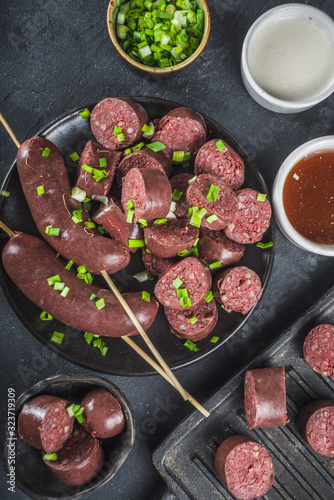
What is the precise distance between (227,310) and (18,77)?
215 cm

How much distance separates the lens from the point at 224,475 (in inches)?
116

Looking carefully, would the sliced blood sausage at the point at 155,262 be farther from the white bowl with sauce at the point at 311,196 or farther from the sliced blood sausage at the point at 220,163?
the white bowl with sauce at the point at 311,196

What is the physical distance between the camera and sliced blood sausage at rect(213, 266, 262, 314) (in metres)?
2.95

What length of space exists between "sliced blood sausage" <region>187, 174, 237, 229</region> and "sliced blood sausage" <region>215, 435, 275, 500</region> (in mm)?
1391

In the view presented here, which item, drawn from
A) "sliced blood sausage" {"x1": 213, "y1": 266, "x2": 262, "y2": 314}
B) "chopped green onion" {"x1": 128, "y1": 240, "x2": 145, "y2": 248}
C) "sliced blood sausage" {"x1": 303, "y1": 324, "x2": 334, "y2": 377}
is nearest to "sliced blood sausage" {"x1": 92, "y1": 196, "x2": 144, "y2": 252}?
"chopped green onion" {"x1": 128, "y1": 240, "x2": 145, "y2": 248}

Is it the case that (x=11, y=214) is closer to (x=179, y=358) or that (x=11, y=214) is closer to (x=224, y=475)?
(x=179, y=358)

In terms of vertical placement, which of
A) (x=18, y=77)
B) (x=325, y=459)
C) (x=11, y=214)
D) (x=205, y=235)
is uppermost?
(x=18, y=77)

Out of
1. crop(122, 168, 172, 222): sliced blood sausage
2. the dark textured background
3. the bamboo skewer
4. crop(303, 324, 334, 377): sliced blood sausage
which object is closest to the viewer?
crop(122, 168, 172, 222): sliced blood sausage

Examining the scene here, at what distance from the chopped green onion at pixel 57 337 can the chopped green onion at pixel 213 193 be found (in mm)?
1223

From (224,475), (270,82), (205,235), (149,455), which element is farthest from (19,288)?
(270,82)

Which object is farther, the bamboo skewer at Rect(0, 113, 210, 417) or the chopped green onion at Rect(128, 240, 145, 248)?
the chopped green onion at Rect(128, 240, 145, 248)

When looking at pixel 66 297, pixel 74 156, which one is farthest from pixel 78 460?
pixel 74 156

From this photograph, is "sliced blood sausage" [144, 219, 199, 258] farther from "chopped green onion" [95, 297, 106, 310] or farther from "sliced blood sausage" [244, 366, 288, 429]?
"sliced blood sausage" [244, 366, 288, 429]

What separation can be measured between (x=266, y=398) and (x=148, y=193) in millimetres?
1465
